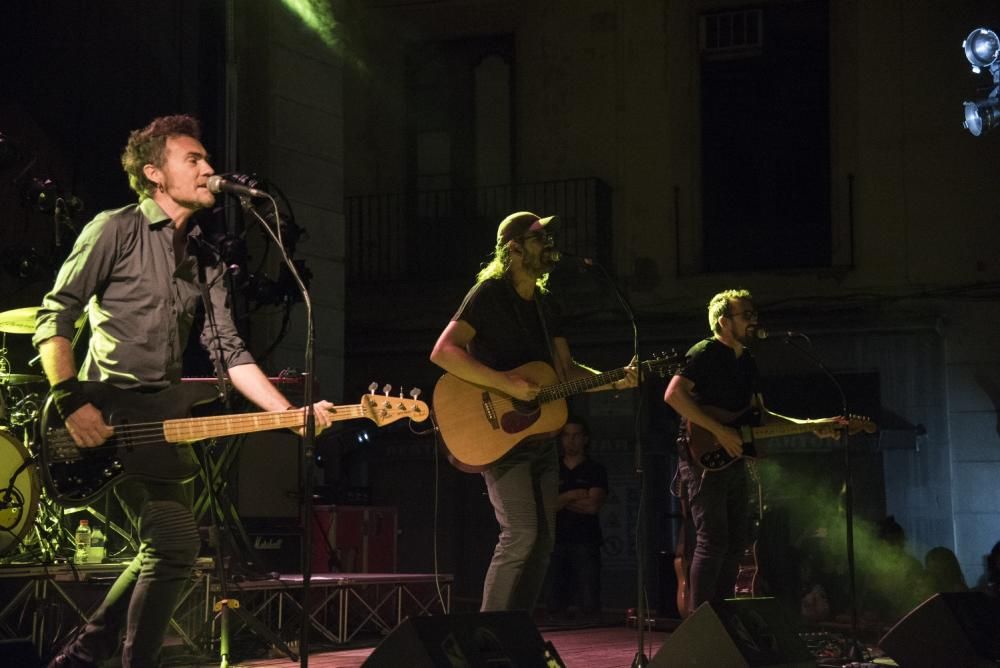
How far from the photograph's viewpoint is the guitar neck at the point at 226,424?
15.1ft

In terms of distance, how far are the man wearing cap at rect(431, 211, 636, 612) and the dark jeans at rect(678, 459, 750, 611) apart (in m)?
1.44

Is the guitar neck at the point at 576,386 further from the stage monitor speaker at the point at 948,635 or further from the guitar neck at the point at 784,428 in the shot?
the guitar neck at the point at 784,428

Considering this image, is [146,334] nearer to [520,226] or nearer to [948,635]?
[520,226]

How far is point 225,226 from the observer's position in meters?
9.48

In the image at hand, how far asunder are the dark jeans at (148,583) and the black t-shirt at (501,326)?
4.71 feet

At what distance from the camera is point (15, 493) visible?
705cm

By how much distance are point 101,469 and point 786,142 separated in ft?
39.6

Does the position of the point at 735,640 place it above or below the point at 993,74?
below

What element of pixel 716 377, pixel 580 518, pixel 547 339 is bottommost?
pixel 580 518

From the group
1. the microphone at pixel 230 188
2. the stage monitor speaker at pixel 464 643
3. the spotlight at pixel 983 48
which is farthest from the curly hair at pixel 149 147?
the spotlight at pixel 983 48

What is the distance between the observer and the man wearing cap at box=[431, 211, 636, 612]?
519cm

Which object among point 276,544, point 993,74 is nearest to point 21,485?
point 276,544

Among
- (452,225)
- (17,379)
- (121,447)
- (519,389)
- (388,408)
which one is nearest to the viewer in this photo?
(121,447)

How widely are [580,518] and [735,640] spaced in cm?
731
